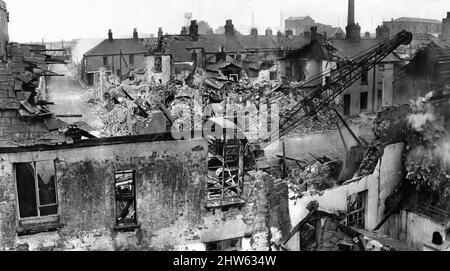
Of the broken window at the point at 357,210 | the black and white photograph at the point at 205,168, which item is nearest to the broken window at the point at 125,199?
the black and white photograph at the point at 205,168

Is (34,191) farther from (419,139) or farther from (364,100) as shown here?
(364,100)

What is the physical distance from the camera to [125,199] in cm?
1296

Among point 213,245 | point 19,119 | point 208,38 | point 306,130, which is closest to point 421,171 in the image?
point 213,245

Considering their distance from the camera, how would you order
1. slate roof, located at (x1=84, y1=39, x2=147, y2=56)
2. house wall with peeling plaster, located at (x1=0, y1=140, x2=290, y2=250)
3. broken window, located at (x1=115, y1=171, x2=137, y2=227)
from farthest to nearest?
slate roof, located at (x1=84, y1=39, x2=147, y2=56)
broken window, located at (x1=115, y1=171, x2=137, y2=227)
house wall with peeling plaster, located at (x1=0, y1=140, x2=290, y2=250)

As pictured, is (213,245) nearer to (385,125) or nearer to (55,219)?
(55,219)

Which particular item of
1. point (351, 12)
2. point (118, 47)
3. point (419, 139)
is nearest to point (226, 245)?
point (419, 139)

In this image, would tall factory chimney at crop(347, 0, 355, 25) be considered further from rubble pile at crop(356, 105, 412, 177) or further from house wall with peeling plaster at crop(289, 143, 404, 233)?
house wall with peeling plaster at crop(289, 143, 404, 233)

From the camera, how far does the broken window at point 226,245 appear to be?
1365 centimetres

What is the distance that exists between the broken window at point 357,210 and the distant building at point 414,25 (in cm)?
3887

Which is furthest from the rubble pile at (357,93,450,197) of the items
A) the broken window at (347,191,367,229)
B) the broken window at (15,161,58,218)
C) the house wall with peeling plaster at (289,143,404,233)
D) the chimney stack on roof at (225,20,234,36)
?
the chimney stack on roof at (225,20,234,36)

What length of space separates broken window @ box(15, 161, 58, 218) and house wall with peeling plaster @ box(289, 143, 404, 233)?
9009 millimetres

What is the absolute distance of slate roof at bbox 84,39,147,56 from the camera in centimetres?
3447

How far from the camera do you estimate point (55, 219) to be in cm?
1221
